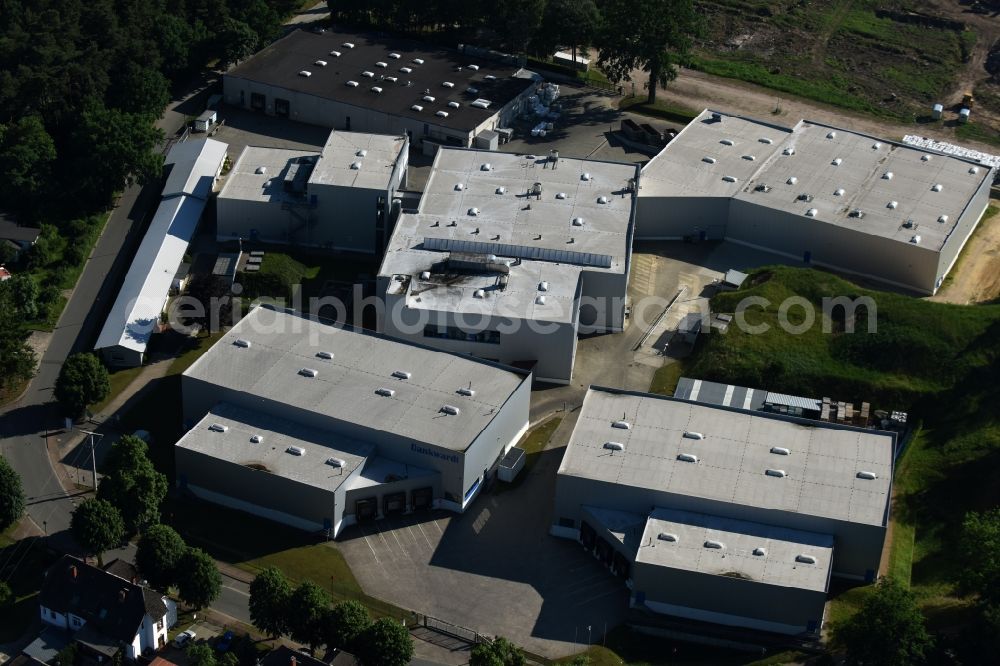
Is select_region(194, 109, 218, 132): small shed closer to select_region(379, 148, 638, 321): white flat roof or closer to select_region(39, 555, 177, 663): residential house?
select_region(379, 148, 638, 321): white flat roof

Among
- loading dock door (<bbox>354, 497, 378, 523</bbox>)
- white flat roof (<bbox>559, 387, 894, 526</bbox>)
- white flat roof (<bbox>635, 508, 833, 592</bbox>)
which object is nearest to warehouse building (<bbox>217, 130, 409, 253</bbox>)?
white flat roof (<bbox>559, 387, 894, 526</bbox>)

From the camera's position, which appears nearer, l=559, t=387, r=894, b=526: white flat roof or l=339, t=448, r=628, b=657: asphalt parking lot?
l=339, t=448, r=628, b=657: asphalt parking lot

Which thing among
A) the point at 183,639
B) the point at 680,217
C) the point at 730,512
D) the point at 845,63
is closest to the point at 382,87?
the point at 680,217

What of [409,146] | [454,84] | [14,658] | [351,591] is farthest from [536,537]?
[454,84]

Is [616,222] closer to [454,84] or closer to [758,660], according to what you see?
[454,84]

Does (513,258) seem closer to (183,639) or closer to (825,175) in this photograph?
(825,175)
